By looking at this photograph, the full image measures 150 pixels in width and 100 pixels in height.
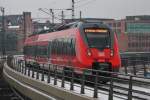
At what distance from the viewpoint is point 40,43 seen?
143 feet

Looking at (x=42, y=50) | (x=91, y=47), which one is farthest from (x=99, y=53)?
(x=42, y=50)

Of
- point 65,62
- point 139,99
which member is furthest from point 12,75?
point 139,99

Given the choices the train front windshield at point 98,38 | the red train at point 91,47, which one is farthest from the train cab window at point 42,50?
the train front windshield at point 98,38

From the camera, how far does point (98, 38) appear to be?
28.6m

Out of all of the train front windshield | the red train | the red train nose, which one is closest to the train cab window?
the red train

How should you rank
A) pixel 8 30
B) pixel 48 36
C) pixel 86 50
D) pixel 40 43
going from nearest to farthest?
pixel 86 50
pixel 48 36
pixel 40 43
pixel 8 30

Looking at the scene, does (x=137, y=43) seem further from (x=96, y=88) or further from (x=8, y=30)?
(x=96, y=88)

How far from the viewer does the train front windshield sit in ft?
92.7

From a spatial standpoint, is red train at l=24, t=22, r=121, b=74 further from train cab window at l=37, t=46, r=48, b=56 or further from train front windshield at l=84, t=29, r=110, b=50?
train cab window at l=37, t=46, r=48, b=56

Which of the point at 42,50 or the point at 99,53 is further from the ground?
the point at 99,53

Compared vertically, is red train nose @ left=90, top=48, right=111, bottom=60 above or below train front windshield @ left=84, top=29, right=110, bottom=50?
below

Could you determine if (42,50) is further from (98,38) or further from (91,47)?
(91,47)

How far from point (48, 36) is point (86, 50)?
1172 centimetres

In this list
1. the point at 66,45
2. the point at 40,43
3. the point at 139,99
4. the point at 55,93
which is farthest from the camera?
the point at 40,43
